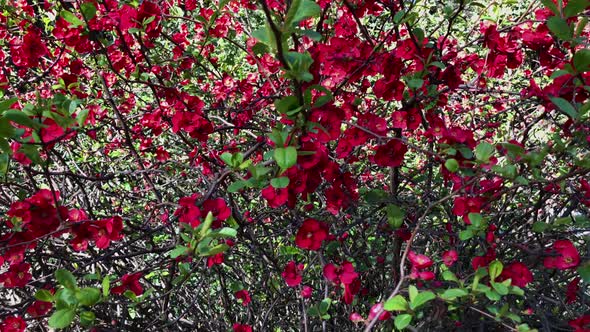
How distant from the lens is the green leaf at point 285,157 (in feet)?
3.37

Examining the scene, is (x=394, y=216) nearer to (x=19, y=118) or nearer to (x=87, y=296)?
(x=87, y=296)

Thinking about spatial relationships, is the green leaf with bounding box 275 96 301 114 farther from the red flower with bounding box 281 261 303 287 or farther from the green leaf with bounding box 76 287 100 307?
the red flower with bounding box 281 261 303 287

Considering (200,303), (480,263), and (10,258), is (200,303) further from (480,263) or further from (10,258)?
(480,263)

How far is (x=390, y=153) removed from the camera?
1.46 m

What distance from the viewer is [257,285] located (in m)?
2.05

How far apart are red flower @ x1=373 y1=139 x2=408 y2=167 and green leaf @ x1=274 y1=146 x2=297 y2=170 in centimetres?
45

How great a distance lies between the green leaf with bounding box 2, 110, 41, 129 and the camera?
109cm

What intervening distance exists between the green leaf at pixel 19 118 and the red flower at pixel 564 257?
4.42 ft

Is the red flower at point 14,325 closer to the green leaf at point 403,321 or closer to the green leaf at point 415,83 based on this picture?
the green leaf at point 403,321

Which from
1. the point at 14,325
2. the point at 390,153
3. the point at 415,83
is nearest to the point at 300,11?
the point at 415,83

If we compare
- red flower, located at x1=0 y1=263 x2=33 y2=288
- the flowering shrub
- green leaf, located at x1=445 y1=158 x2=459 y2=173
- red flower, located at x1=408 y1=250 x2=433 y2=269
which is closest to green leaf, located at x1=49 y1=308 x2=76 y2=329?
the flowering shrub

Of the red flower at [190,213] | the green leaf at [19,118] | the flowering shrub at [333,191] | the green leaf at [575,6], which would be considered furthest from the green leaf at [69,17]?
the green leaf at [575,6]

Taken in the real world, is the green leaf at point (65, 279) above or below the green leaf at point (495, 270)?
above

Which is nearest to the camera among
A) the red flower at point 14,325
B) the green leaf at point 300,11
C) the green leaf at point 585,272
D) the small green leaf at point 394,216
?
the green leaf at point 300,11
